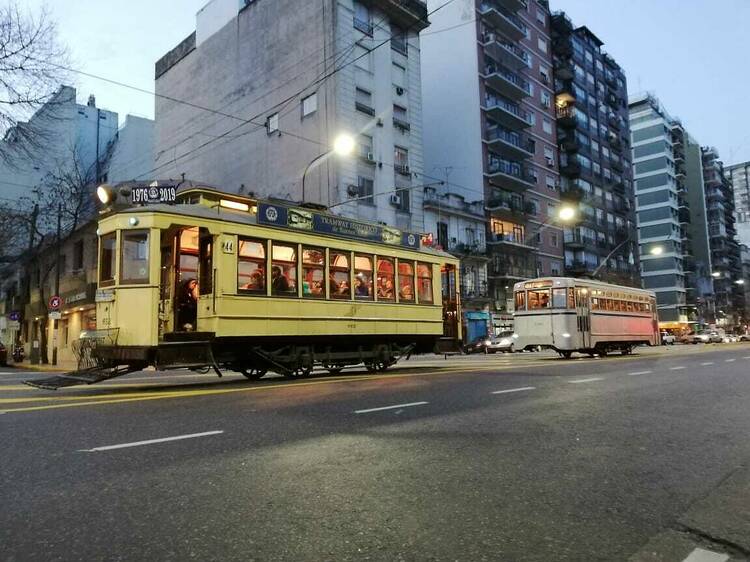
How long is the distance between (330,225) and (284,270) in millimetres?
1735

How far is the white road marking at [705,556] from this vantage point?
112 inches

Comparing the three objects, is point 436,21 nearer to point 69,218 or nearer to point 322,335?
point 69,218

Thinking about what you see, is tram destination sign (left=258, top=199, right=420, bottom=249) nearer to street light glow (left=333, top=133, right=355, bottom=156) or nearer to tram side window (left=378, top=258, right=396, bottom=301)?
tram side window (left=378, top=258, right=396, bottom=301)

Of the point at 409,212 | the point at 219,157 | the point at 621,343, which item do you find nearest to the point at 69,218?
the point at 219,157

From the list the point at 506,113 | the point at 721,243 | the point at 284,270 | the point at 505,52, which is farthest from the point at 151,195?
the point at 721,243

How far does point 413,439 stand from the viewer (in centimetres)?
548

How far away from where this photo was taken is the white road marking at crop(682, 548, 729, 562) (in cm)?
284

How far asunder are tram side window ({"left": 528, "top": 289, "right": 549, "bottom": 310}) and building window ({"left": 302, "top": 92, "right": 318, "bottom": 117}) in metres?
17.4

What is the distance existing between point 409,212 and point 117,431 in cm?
3190

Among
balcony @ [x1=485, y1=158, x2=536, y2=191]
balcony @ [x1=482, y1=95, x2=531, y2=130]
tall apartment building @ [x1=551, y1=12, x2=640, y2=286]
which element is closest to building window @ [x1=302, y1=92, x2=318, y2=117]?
balcony @ [x1=485, y1=158, x2=536, y2=191]

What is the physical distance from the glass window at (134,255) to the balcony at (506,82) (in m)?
41.7

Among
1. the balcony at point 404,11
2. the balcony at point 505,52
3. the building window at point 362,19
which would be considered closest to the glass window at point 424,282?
the building window at point 362,19

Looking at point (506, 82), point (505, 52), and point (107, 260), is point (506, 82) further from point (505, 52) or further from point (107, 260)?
point (107, 260)

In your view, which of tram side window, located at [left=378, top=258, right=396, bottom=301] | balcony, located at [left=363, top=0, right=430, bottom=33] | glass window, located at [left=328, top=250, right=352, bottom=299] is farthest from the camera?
balcony, located at [left=363, top=0, right=430, bottom=33]
